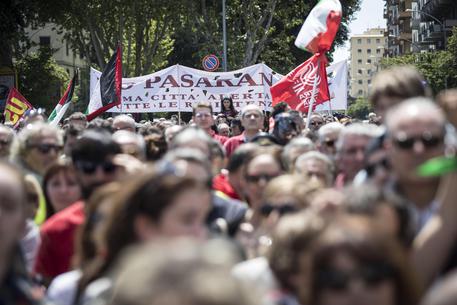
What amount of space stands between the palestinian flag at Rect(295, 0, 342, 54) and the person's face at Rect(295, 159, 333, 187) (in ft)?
18.8

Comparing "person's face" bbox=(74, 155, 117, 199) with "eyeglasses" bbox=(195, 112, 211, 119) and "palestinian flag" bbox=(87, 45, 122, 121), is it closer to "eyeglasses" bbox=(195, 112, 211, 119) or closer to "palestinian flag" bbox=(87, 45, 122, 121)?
"eyeglasses" bbox=(195, 112, 211, 119)

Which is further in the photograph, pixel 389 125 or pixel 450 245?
pixel 389 125

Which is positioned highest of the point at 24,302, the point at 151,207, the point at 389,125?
the point at 389,125

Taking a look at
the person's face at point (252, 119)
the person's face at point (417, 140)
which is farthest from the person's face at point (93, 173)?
the person's face at point (252, 119)

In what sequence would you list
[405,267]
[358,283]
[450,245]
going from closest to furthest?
1. [358,283]
2. [405,267]
3. [450,245]

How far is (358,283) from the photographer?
9.48 ft

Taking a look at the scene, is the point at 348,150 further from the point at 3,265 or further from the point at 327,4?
the point at 327,4

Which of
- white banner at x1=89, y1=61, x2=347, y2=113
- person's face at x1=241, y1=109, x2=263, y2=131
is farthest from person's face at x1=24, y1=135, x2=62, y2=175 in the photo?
white banner at x1=89, y1=61, x2=347, y2=113

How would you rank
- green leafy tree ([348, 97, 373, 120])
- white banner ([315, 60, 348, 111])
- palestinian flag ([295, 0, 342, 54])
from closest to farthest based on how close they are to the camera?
palestinian flag ([295, 0, 342, 54]) → white banner ([315, 60, 348, 111]) → green leafy tree ([348, 97, 373, 120])

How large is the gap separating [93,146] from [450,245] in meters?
2.50

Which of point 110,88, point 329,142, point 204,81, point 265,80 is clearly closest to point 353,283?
point 329,142

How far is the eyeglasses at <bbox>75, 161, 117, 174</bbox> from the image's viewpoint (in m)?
5.54

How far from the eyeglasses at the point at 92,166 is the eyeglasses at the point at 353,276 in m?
2.73

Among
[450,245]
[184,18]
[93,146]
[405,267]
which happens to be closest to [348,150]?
[93,146]
